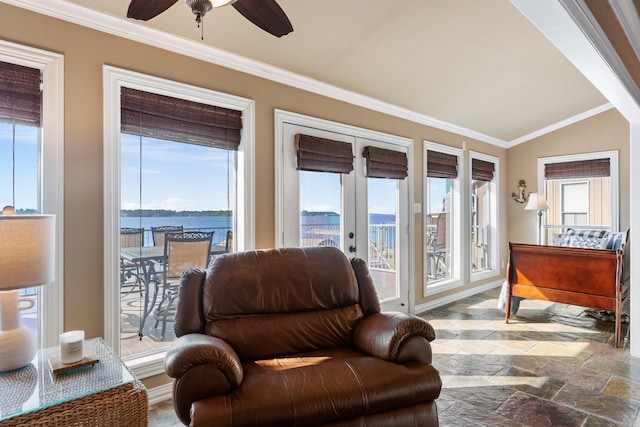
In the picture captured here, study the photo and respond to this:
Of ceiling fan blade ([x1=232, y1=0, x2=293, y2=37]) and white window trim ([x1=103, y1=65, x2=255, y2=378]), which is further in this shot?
white window trim ([x1=103, y1=65, x2=255, y2=378])

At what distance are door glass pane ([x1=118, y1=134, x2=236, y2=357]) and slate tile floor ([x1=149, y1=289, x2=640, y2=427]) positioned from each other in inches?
23.1

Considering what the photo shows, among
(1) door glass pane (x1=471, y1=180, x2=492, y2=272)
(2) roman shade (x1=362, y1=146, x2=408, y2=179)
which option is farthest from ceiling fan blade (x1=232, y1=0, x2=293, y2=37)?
(1) door glass pane (x1=471, y1=180, x2=492, y2=272)

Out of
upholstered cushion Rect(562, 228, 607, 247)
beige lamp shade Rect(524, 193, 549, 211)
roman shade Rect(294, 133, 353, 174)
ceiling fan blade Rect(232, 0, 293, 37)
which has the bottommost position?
upholstered cushion Rect(562, 228, 607, 247)

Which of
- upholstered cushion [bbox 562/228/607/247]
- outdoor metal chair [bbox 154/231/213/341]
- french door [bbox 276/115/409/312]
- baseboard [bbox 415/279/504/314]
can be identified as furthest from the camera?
upholstered cushion [bbox 562/228/607/247]

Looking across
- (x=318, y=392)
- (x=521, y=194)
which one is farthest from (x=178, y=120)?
(x=521, y=194)

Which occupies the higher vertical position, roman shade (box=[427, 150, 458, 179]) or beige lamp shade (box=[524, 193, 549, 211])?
roman shade (box=[427, 150, 458, 179])

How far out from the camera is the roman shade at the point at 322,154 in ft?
11.1

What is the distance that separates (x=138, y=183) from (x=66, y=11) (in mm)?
1093

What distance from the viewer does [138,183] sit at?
2.59 meters

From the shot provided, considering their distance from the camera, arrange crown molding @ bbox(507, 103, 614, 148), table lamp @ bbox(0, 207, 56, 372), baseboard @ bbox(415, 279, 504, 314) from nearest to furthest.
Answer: table lamp @ bbox(0, 207, 56, 372) < baseboard @ bbox(415, 279, 504, 314) < crown molding @ bbox(507, 103, 614, 148)

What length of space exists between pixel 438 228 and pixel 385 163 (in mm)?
1684

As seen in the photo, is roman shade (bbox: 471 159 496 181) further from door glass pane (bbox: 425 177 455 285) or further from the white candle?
the white candle

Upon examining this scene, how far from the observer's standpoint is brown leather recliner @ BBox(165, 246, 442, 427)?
1.67 meters

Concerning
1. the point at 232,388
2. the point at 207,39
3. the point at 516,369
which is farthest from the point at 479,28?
the point at 232,388
